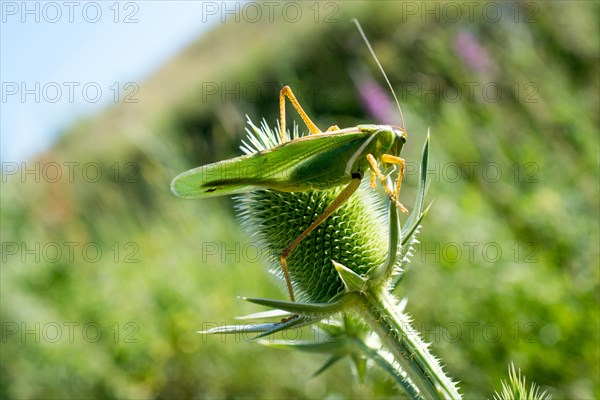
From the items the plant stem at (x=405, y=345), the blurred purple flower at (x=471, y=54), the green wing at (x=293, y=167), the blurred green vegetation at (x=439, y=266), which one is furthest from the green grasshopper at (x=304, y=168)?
the blurred purple flower at (x=471, y=54)

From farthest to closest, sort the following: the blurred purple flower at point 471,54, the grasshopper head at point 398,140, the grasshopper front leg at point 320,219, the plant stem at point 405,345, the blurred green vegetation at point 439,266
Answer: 1. the blurred purple flower at point 471,54
2. the blurred green vegetation at point 439,266
3. the grasshopper head at point 398,140
4. the grasshopper front leg at point 320,219
5. the plant stem at point 405,345

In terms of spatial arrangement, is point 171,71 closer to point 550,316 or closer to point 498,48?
point 498,48

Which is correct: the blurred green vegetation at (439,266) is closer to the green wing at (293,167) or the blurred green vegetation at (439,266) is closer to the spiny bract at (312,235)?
the spiny bract at (312,235)

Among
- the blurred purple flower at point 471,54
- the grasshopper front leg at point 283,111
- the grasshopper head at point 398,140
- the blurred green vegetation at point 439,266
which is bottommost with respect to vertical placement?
the blurred green vegetation at point 439,266

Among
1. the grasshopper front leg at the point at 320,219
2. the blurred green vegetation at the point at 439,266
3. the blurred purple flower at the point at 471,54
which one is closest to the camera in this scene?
the grasshopper front leg at the point at 320,219

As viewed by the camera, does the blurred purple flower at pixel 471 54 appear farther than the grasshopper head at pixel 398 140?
Yes

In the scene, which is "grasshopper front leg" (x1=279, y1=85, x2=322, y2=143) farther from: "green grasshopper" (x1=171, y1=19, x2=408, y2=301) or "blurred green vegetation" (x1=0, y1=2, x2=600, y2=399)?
"blurred green vegetation" (x1=0, y1=2, x2=600, y2=399)

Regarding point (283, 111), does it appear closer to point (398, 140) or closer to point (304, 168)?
point (304, 168)
